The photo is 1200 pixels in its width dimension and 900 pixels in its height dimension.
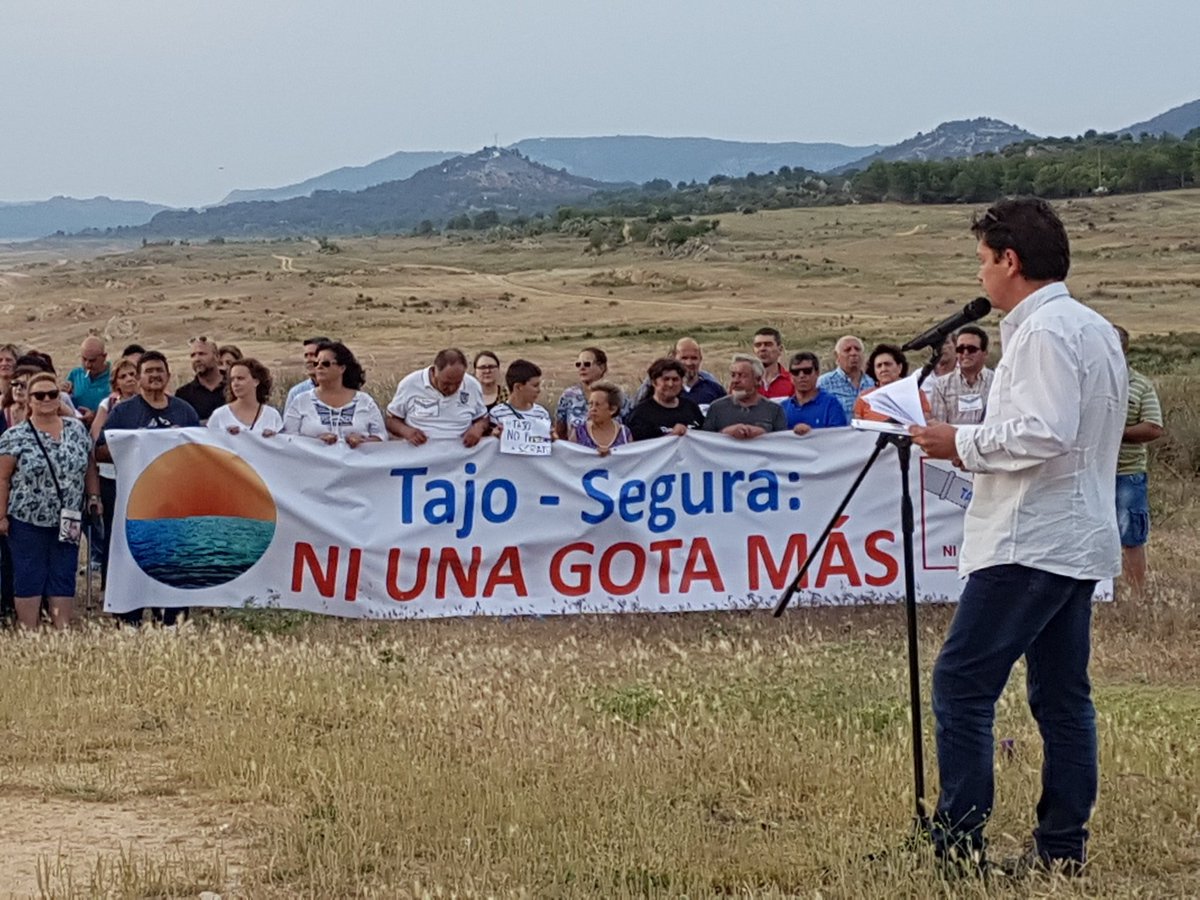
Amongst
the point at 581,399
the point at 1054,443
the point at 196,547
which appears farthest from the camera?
the point at 581,399

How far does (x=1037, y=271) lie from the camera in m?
5.19

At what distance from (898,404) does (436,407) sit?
22.0ft

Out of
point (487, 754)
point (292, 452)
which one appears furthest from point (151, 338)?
point (487, 754)

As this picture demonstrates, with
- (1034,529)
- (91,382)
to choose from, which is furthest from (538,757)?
(91,382)

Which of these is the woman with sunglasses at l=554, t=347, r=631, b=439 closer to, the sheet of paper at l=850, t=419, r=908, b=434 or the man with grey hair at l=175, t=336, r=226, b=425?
the man with grey hair at l=175, t=336, r=226, b=425

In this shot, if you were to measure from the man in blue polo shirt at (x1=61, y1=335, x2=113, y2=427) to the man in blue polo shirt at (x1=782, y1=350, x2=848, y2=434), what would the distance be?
18.3ft

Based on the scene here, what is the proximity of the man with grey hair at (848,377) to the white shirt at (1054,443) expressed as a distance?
716 cm

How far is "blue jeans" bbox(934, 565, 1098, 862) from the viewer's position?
201 inches

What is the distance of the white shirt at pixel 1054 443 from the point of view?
5.01m

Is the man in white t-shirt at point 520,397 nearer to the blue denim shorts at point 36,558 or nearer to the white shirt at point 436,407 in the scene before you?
the white shirt at point 436,407

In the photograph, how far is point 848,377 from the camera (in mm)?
12664

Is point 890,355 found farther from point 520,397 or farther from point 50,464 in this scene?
point 50,464

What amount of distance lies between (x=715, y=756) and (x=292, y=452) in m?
5.30

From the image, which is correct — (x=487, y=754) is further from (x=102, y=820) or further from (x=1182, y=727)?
(x=1182, y=727)
